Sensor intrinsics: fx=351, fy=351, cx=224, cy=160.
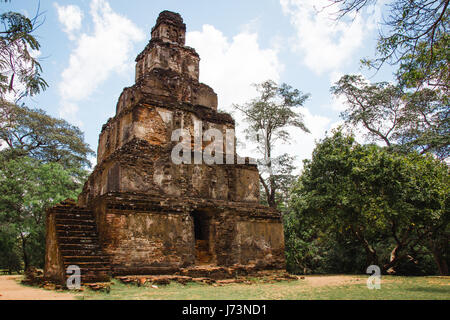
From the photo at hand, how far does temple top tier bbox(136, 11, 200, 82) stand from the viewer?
14.5 m

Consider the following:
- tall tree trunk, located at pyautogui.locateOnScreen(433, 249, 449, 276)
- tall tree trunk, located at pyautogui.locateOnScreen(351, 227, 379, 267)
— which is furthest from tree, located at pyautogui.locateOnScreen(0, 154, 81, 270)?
tall tree trunk, located at pyautogui.locateOnScreen(433, 249, 449, 276)

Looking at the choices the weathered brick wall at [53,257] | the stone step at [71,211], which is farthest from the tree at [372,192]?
the weathered brick wall at [53,257]

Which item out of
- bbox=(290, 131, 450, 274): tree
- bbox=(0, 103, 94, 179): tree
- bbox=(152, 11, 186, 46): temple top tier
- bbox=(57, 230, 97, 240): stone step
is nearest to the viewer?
bbox=(57, 230, 97, 240): stone step

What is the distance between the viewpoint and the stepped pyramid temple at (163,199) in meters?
9.66

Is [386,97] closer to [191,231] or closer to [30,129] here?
[191,231]

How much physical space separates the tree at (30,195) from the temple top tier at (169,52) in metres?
8.35

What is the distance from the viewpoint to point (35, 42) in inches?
303

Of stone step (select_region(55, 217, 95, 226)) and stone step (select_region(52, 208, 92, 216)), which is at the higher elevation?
stone step (select_region(52, 208, 92, 216))

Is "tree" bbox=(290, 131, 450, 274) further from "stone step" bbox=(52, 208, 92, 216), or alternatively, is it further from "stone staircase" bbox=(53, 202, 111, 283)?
"stone staircase" bbox=(53, 202, 111, 283)

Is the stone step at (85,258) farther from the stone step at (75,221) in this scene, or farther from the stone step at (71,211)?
the stone step at (71,211)

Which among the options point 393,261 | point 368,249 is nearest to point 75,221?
point 368,249

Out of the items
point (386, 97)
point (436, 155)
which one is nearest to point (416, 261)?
point (436, 155)
